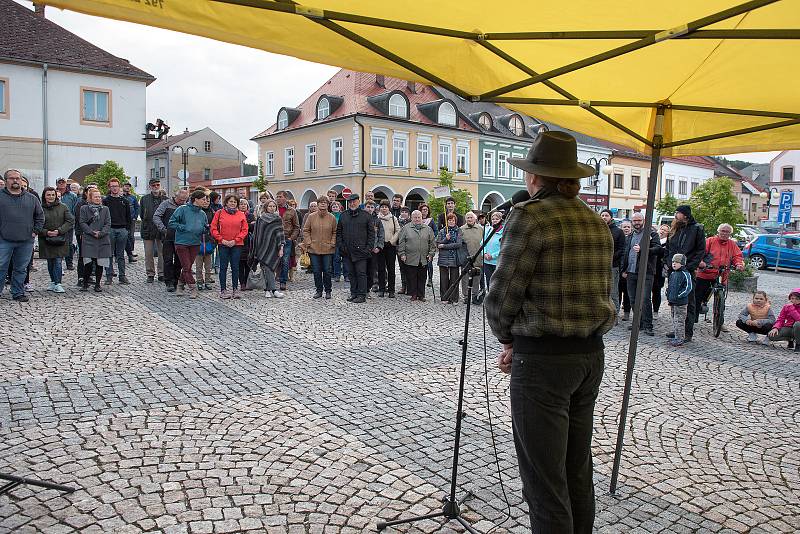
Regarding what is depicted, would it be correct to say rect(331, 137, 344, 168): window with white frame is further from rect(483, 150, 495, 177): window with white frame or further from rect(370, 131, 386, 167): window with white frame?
rect(483, 150, 495, 177): window with white frame

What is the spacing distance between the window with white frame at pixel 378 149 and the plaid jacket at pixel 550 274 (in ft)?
128

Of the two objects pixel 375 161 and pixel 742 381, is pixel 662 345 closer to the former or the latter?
pixel 742 381

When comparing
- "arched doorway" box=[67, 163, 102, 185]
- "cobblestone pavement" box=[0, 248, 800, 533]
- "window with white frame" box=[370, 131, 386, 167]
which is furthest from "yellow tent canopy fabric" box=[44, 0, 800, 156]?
"window with white frame" box=[370, 131, 386, 167]

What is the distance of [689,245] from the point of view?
30.9ft

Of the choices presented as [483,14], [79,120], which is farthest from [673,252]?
[79,120]

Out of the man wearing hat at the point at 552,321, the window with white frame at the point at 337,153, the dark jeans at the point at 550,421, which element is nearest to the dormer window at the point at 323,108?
the window with white frame at the point at 337,153

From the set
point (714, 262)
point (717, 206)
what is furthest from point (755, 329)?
point (717, 206)

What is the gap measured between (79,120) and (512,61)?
3381 cm

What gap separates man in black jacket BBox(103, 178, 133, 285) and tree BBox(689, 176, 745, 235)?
17700 mm

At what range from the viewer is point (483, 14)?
3010mm

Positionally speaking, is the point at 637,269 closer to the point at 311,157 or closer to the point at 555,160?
the point at 555,160

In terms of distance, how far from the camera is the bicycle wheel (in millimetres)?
10008

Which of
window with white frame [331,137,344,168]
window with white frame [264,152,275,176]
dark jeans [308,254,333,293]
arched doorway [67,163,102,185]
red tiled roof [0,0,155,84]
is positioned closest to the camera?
dark jeans [308,254,333,293]

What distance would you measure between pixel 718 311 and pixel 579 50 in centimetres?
838
